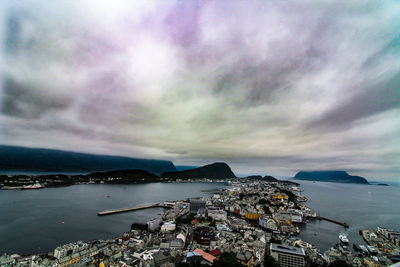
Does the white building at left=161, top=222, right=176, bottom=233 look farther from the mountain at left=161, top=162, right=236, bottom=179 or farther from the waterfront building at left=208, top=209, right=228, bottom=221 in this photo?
the mountain at left=161, top=162, right=236, bottom=179

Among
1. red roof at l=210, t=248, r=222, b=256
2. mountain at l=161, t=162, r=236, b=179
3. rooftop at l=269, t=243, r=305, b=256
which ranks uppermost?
mountain at l=161, t=162, r=236, b=179

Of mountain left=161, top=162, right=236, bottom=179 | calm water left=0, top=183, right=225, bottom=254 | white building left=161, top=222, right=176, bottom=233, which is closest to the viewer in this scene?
calm water left=0, top=183, right=225, bottom=254

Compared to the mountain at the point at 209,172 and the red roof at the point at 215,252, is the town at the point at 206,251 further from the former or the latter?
the mountain at the point at 209,172

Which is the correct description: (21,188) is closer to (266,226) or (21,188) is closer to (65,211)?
(65,211)

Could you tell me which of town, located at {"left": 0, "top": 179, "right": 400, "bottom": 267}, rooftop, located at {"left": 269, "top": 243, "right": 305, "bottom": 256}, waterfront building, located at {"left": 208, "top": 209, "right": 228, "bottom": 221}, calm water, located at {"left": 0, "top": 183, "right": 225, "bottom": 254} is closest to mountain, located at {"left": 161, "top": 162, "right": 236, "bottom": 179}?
calm water, located at {"left": 0, "top": 183, "right": 225, "bottom": 254}

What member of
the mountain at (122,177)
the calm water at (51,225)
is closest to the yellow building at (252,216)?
the calm water at (51,225)

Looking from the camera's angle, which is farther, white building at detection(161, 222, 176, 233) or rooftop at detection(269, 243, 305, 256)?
white building at detection(161, 222, 176, 233)

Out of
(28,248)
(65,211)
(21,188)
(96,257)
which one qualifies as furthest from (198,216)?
(21,188)

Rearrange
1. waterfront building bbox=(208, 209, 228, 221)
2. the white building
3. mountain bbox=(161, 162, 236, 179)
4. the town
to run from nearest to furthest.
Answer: the town, the white building, waterfront building bbox=(208, 209, 228, 221), mountain bbox=(161, 162, 236, 179)
